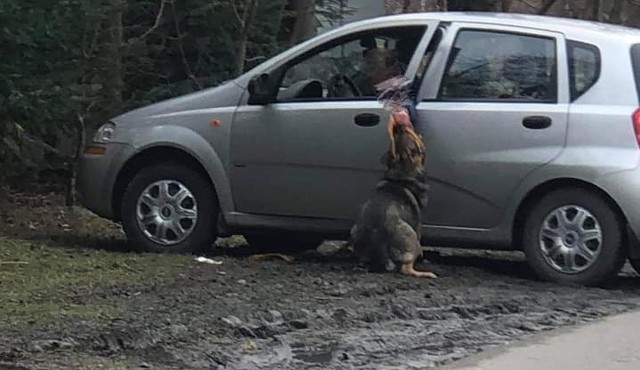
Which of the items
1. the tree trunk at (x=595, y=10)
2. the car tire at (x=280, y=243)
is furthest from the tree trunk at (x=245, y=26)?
the tree trunk at (x=595, y=10)

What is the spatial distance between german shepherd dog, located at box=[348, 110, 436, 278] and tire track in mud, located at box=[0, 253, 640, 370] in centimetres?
21

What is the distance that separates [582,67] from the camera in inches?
380

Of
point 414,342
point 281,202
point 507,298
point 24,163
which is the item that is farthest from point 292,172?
point 24,163

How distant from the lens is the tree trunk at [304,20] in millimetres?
16188

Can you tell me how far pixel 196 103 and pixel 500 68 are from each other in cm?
233

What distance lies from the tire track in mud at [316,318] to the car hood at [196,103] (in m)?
1.23

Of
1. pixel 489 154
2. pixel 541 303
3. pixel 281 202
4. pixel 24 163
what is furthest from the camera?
pixel 24 163

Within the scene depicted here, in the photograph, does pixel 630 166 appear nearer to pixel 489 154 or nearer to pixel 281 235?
pixel 489 154

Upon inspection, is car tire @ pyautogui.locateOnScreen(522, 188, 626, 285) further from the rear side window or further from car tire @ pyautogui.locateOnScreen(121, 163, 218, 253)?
car tire @ pyautogui.locateOnScreen(121, 163, 218, 253)

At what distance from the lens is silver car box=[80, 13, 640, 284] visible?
945 cm

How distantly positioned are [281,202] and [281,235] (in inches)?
21.1

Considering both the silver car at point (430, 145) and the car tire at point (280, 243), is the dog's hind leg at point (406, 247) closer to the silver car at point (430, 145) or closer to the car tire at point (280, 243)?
the silver car at point (430, 145)

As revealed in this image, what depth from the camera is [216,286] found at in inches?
356

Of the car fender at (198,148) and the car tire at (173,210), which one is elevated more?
the car fender at (198,148)
